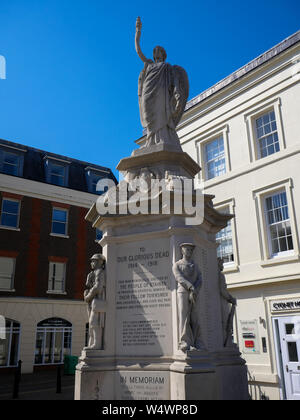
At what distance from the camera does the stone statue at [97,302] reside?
6.27 metres

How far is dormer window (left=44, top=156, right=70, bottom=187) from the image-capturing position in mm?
29942

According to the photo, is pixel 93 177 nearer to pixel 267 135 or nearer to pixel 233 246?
pixel 233 246

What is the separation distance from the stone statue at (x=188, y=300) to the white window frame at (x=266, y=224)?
10229 mm

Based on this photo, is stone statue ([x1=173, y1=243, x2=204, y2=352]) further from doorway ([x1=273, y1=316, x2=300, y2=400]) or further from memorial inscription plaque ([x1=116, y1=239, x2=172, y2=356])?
doorway ([x1=273, y1=316, x2=300, y2=400])

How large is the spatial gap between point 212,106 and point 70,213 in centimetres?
1393

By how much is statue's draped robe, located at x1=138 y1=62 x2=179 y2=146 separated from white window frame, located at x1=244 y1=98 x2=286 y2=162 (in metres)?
9.99

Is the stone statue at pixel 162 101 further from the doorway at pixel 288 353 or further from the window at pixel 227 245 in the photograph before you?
the window at pixel 227 245

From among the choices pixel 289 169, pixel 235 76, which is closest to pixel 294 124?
pixel 289 169

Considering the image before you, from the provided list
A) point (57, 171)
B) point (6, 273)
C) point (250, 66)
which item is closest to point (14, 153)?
point (57, 171)

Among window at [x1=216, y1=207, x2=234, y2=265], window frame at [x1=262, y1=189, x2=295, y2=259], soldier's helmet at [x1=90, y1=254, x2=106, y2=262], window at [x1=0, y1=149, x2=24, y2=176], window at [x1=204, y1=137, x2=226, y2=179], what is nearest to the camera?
soldier's helmet at [x1=90, y1=254, x2=106, y2=262]

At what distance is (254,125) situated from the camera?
18422mm

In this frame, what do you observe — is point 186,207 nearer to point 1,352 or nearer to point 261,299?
point 261,299

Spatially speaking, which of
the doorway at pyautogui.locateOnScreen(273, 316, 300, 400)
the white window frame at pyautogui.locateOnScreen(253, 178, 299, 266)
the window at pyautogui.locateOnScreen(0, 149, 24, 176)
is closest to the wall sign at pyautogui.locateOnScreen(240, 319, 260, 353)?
the doorway at pyautogui.locateOnScreen(273, 316, 300, 400)

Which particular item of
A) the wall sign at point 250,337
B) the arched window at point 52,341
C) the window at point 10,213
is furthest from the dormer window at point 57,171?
the wall sign at point 250,337
